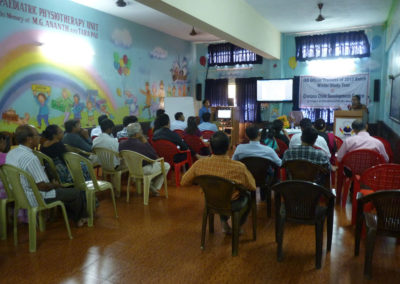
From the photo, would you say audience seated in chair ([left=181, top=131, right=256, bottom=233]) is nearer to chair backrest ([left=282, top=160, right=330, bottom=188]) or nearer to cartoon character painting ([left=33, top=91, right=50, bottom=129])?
chair backrest ([left=282, top=160, right=330, bottom=188])

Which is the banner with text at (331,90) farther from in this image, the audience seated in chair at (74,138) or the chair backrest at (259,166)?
the audience seated in chair at (74,138)

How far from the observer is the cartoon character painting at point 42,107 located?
557 centimetres

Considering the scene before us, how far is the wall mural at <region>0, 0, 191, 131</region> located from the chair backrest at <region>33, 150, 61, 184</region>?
2098mm

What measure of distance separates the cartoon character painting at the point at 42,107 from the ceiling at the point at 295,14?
6.71 feet

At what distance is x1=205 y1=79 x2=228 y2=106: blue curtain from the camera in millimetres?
10266

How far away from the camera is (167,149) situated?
4852 mm

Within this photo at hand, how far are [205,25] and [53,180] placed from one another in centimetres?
319

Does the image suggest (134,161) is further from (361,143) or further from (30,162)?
(361,143)

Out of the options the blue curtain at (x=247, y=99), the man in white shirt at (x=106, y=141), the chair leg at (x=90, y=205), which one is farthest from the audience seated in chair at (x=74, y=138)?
the blue curtain at (x=247, y=99)

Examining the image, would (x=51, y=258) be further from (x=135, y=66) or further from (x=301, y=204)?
(x=135, y=66)

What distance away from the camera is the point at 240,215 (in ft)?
9.29

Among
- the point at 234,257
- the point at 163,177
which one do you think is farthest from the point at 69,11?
the point at 234,257

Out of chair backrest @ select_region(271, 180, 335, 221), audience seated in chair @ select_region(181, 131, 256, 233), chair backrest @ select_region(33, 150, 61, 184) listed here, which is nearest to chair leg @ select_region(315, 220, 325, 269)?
chair backrest @ select_region(271, 180, 335, 221)

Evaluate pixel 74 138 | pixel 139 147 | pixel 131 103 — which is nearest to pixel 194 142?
pixel 139 147
